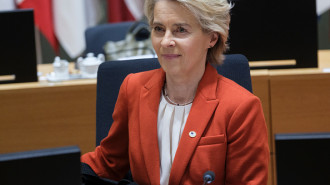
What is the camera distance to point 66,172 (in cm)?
94

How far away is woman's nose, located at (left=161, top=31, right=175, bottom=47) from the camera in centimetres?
149

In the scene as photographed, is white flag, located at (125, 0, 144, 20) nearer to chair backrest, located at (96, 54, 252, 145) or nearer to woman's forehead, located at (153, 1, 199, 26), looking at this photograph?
chair backrest, located at (96, 54, 252, 145)

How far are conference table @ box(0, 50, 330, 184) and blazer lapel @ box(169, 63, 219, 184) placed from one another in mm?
858

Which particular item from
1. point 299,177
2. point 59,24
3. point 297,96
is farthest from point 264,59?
point 59,24

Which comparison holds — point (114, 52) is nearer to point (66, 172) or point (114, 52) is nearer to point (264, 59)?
point (264, 59)

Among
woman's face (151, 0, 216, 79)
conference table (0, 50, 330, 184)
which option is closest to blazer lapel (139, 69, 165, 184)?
woman's face (151, 0, 216, 79)

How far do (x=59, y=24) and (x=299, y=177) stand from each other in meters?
3.15

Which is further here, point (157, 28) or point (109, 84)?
point (109, 84)

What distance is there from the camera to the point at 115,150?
1695 mm

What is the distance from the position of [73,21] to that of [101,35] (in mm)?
641

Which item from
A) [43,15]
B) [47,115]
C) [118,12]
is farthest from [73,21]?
[47,115]

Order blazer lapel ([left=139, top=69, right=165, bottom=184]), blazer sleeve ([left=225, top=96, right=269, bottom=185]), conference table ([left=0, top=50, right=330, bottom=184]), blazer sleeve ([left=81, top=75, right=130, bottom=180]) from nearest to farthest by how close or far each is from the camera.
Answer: blazer sleeve ([left=225, top=96, right=269, bottom=185]) < blazer lapel ([left=139, top=69, right=165, bottom=184]) < blazer sleeve ([left=81, top=75, right=130, bottom=180]) < conference table ([left=0, top=50, right=330, bottom=184])

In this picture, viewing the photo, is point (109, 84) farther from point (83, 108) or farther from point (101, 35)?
point (101, 35)

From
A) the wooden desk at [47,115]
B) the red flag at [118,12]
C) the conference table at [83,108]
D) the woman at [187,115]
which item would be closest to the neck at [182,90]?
the woman at [187,115]
